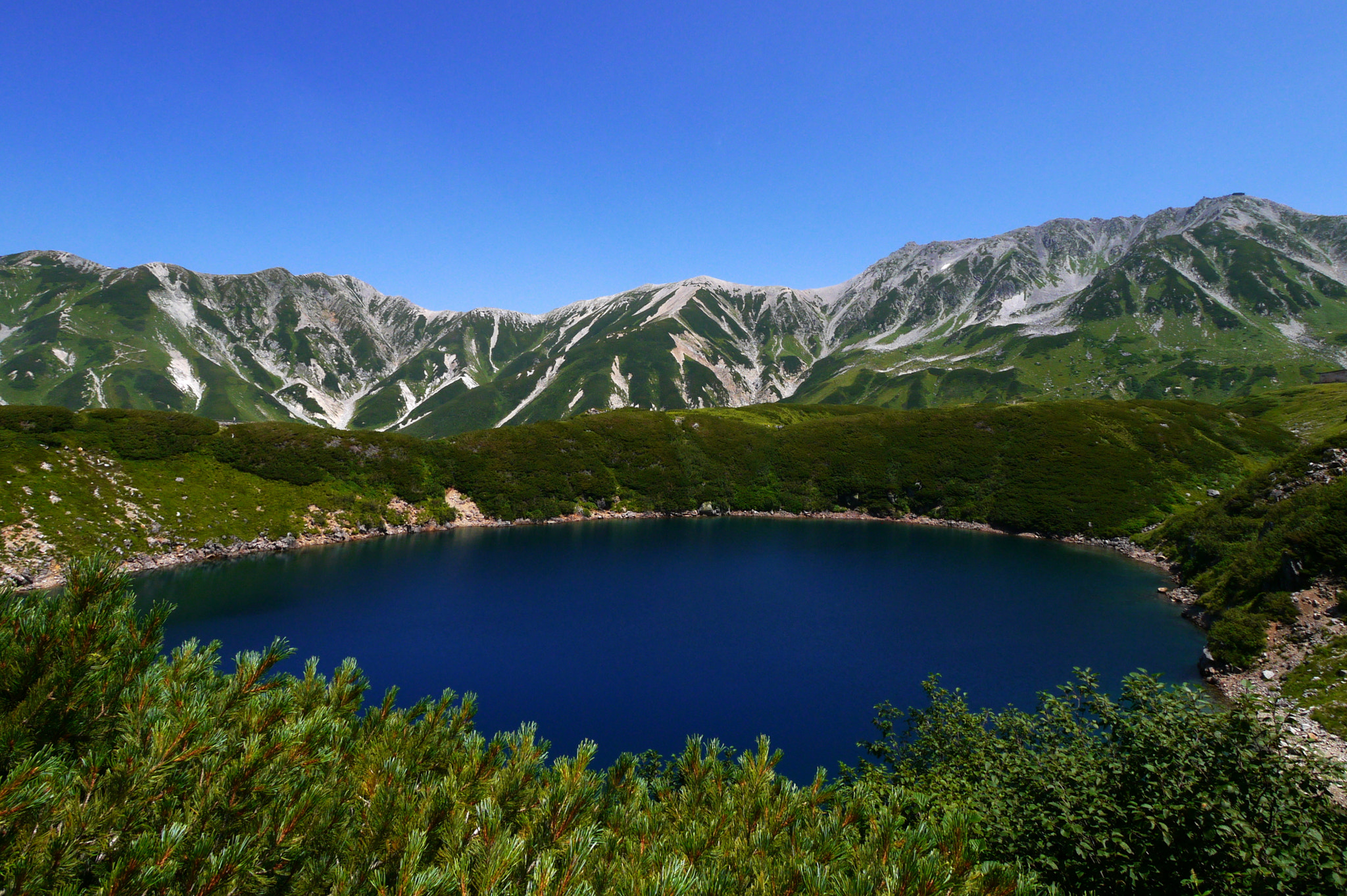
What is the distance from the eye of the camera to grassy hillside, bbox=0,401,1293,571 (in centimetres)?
6612

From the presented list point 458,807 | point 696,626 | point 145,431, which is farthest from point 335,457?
point 458,807

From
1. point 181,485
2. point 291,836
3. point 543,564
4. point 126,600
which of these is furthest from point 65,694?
point 181,485

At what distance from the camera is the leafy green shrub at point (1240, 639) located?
3566 cm

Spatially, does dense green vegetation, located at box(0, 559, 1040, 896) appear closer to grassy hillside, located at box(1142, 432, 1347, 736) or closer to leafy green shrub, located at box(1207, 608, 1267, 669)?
grassy hillside, located at box(1142, 432, 1347, 736)

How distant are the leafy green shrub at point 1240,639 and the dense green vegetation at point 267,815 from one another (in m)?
42.8

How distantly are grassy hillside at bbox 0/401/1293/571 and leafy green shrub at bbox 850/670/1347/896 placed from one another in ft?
252

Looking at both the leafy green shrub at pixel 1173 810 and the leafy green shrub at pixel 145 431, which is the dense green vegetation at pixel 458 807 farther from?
the leafy green shrub at pixel 145 431

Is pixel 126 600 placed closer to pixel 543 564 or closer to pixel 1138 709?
pixel 1138 709

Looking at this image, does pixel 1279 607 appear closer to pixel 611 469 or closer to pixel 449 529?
pixel 611 469

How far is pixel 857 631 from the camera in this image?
1839 inches

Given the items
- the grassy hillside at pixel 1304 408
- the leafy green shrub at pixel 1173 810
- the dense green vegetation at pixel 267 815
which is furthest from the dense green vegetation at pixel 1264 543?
the grassy hillside at pixel 1304 408

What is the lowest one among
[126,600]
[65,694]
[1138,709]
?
[1138,709]

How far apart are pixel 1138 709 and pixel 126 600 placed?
53.0 ft

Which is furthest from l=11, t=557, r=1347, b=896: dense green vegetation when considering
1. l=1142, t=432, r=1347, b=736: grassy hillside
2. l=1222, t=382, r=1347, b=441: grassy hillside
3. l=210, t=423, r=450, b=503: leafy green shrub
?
l=1222, t=382, r=1347, b=441: grassy hillside
